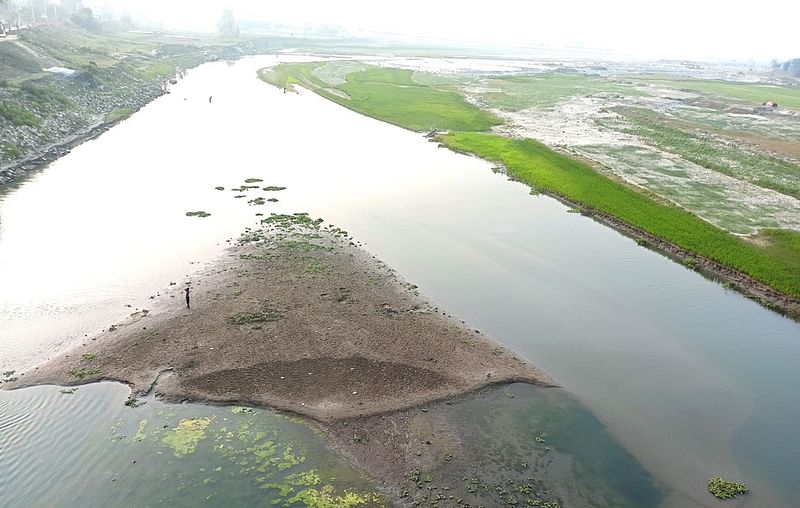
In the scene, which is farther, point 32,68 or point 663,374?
point 32,68

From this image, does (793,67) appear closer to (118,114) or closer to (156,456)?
(118,114)

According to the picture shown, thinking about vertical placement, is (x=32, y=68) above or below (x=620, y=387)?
above

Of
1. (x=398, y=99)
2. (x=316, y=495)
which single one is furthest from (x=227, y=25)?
(x=316, y=495)

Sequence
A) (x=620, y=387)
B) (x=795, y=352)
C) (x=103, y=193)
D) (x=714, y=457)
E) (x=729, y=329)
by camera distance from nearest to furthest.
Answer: (x=714, y=457), (x=620, y=387), (x=795, y=352), (x=729, y=329), (x=103, y=193)

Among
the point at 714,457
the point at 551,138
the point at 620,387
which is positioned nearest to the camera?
the point at 714,457

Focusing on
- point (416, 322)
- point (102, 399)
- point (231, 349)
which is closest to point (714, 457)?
point (416, 322)

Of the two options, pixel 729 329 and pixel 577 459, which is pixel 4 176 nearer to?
pixel 577 459

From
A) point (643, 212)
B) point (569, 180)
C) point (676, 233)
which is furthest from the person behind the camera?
point (569, 180)
